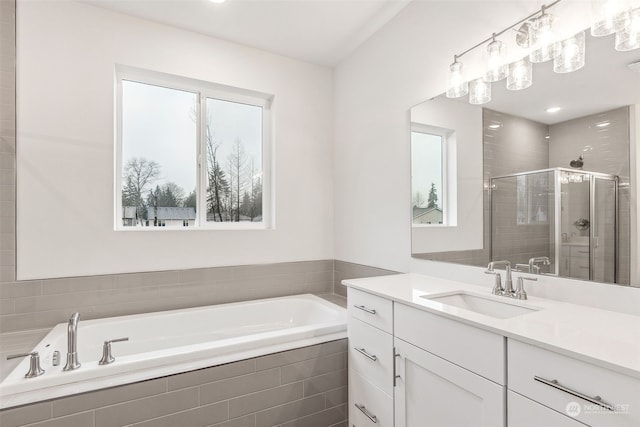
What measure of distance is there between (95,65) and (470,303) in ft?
9.44

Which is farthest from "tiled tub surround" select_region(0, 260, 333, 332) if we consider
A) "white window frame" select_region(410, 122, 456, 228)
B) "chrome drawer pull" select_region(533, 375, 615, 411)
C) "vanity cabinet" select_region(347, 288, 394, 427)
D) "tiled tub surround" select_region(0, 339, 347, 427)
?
"chrome drawer pull" select_region(533, 375, 615, 411)

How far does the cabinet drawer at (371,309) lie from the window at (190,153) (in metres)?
1.37

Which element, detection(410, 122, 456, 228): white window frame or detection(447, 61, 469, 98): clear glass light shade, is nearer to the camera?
detection(447, 61, 469, 98): clear glass light shade

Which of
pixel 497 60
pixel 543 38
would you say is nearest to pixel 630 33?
pixel 543 38

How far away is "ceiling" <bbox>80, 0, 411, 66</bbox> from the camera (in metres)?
2.19

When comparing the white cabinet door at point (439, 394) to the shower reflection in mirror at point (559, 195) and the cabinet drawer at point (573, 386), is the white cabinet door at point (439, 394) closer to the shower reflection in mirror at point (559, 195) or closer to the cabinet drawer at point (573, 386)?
the cabinet drawer at point (573, 386)

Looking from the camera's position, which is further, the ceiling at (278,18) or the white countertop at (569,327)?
the ceiling at (278,18)

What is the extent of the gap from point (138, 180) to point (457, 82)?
2.40 meters

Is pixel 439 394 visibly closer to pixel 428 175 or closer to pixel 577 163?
pixel 577 163

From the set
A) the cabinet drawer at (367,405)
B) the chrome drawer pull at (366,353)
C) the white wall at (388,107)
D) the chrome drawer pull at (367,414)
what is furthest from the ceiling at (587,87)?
the chrome drawer pull at (367,414)

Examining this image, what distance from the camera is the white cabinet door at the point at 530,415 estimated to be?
85 cm

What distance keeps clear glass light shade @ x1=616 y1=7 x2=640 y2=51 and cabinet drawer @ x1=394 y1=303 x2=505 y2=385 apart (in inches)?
46.3

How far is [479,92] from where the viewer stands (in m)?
1.71

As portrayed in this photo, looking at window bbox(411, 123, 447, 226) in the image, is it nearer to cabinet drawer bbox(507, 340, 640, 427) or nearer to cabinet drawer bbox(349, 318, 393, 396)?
cabinet drawer bbox(349, 318, 393, 396)
